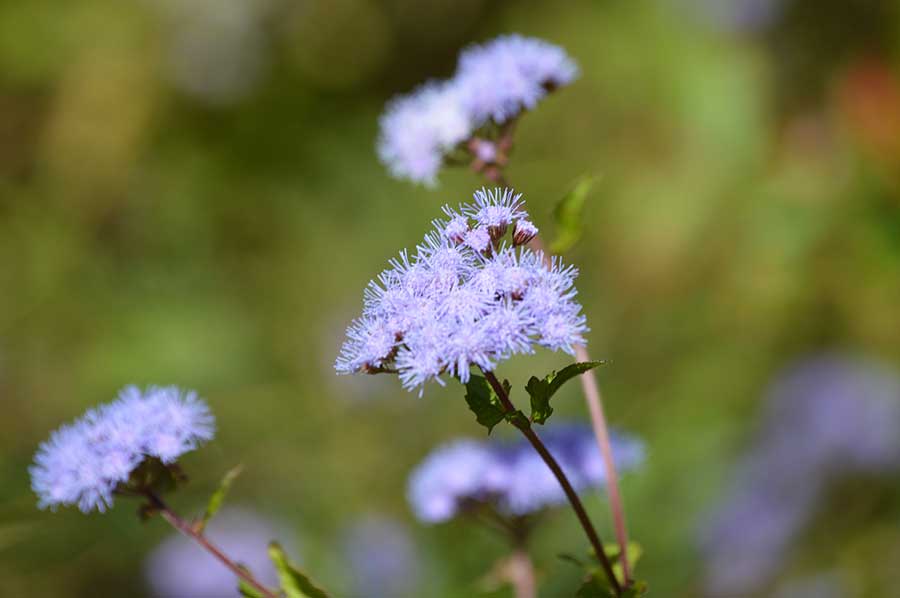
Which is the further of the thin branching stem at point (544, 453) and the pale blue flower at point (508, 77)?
the pale blue flower at point (508, 77)

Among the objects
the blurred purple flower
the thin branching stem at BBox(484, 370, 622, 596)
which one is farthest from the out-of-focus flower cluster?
the thin branching stem at BBox(484, 370, 622, 596)

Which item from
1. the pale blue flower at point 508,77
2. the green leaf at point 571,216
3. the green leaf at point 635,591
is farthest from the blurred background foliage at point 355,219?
the green leaf at point 635,591

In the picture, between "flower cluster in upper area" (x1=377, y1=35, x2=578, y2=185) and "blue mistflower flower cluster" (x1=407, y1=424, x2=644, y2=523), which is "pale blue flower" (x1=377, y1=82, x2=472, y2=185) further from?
"blue mistflower flower cluster" (x1=407, y1=424, x2=644, y2=523)

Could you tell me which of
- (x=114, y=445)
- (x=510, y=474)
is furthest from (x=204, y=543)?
(x=510, y=474)

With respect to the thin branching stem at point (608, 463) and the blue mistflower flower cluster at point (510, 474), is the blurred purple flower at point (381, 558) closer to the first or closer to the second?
the blue mistflower flower cluster at point (510, 474)

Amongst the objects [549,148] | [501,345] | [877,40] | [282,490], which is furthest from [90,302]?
[501,345]

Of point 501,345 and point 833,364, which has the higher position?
point 833,364

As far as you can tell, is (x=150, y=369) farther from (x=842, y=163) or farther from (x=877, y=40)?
(x=877, y=40)
